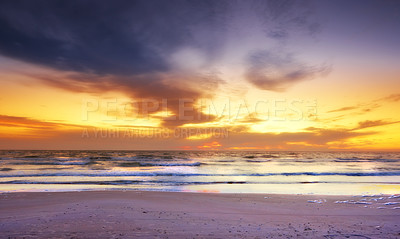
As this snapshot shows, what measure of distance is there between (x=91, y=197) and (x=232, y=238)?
792 cm

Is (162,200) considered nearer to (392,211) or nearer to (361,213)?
(361,213)

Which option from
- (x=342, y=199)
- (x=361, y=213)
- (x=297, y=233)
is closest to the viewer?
(x=297, y=233)

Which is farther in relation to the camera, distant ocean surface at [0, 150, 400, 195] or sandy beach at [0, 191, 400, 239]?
distant ocean surface at [0, 150, 400, 195]

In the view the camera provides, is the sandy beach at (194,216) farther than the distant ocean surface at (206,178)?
No

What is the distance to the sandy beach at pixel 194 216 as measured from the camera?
675 centimetres

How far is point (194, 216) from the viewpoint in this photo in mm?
8484

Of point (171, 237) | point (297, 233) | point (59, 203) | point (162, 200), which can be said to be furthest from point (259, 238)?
point (59, 203)

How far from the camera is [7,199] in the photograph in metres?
10.9

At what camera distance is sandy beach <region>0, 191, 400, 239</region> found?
266 inches

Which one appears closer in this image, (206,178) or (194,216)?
(194,216)

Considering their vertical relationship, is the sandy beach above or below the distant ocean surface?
above

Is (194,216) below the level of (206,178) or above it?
above

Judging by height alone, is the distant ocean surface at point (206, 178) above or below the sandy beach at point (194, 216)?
below

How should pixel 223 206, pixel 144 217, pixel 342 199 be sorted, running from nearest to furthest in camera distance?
1. pixel 144 217
2. pixel 223 206
3. pixel 342 199
